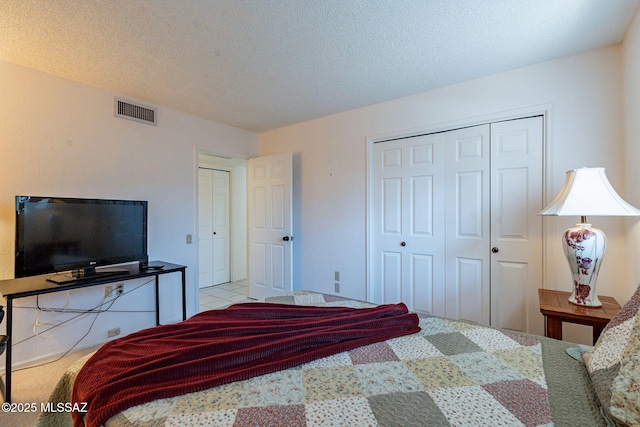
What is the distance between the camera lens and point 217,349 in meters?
1.14

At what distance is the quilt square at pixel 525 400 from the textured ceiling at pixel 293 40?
6.12 feet

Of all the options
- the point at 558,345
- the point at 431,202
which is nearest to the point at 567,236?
the point at 558,345

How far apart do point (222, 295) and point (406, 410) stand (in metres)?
3.90

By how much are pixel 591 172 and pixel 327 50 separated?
1.88m

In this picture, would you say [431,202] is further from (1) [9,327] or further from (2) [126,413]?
(1) [9,327]

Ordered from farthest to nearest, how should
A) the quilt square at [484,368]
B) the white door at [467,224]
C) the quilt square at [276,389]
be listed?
the white door at [467,224], the quilt square at [484,368], the quilt square at [276,389]

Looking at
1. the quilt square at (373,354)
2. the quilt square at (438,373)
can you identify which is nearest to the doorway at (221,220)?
the quilt square at (373,354)

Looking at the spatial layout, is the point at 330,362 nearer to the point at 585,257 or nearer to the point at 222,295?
the point at 585,257

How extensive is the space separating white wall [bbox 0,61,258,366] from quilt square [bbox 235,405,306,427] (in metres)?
2.51

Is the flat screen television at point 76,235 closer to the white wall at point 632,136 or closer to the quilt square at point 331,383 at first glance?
the quilt square at point 331,383

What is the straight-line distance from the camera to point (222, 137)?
12.1ft

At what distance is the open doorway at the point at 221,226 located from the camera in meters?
4.69

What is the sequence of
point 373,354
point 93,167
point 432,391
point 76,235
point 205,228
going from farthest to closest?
point 205,228 < point 93,167 < point 76,235 < point 373,354 < point 432,391

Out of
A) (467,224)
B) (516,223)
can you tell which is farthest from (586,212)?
(467,224)
